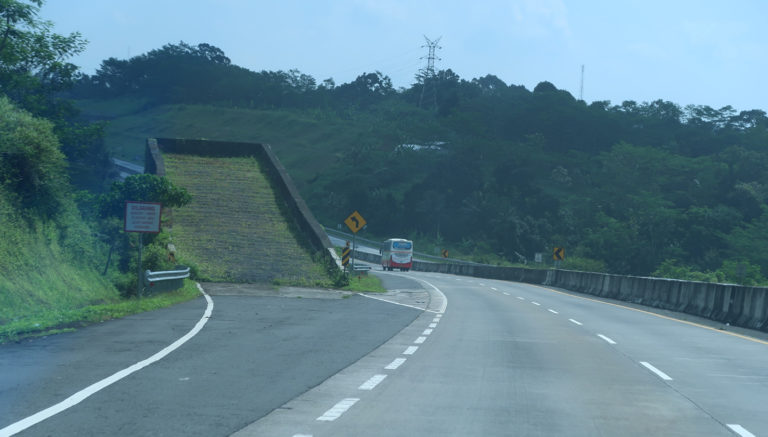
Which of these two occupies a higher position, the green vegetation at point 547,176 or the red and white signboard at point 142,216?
the green vegetation at point 547,176

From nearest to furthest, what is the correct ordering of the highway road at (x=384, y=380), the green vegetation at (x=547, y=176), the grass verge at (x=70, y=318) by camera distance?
the highway road at (x=384, y=380) < the grass verge at (x=70, y=318) < the green vegetation at (x=547, y=176)

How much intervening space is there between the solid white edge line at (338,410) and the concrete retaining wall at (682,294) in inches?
545

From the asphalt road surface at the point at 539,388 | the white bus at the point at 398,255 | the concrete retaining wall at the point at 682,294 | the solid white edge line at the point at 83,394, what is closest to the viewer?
the solid white edge line at the point at 83,394

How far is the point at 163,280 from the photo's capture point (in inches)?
909

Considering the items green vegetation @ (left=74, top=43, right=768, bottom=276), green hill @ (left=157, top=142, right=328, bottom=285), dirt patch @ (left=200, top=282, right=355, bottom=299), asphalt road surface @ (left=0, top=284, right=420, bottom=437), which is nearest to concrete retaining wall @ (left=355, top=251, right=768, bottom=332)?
asphalt road surface @ (left=0, top=284, right=420, bottom=437)

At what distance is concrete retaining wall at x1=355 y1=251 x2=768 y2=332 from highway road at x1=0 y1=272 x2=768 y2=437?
83.6 inches

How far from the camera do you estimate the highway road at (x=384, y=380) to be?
7.58 m

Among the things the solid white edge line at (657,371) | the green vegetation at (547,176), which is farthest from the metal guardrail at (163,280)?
the green vegetation at (547,176)

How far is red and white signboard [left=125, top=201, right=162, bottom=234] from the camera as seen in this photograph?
21141 mm

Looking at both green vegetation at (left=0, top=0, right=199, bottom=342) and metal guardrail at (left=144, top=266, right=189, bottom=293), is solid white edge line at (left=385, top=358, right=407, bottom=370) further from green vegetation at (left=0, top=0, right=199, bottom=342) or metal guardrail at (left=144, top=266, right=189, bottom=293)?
metal guardrail at (left=144, top=266, right=189, bottom=293)

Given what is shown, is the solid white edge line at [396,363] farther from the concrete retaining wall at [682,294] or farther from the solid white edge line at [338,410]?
the concrete retaining wall at [682,294]

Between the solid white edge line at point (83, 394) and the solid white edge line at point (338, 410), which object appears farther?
the solid white edge line at point (338, 410)

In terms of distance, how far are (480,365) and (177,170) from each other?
117ft

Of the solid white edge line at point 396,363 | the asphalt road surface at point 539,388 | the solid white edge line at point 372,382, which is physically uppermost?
the asphalt road surface at point 539,388
